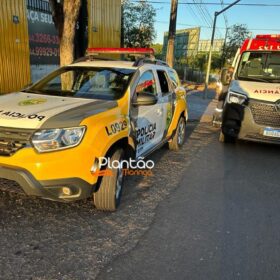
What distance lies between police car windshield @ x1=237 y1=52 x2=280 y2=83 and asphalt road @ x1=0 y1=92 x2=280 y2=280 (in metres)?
3.02

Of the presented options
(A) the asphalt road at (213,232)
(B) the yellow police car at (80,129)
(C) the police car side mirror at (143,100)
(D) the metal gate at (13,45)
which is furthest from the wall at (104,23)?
(C) the police car side mirror at (143,100)

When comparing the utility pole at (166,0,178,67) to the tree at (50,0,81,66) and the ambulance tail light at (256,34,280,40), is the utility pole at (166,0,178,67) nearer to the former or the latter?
the ambulance tail light at (256,34,280,40)

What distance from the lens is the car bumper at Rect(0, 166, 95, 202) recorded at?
3.04 m

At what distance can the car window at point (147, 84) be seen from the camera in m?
4.42

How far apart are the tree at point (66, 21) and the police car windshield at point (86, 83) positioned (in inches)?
93.1

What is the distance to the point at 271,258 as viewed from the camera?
306 cm

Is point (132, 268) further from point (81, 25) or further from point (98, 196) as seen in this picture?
point (81, 25)

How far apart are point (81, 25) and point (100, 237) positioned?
6108mm

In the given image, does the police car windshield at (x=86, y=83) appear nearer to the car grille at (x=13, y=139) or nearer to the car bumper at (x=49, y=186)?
the car grille at (x=13, y=139)

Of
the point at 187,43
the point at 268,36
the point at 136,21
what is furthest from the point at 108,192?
the point at 187,43

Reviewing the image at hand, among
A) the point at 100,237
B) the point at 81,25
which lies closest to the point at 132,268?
the point at 100,237

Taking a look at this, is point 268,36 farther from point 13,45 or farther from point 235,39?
point 235,39

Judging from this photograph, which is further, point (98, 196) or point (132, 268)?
point (98, 196)

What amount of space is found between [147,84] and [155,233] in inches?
86.3
